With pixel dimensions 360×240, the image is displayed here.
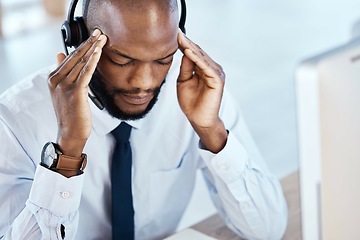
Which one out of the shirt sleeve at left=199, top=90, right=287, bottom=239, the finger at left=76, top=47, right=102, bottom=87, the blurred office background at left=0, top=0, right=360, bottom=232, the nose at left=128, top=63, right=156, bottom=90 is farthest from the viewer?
the blurred office background at left=0, top=0, right=360, bottom=232

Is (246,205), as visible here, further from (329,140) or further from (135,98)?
(329,140)

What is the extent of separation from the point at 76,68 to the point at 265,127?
2.90 metres

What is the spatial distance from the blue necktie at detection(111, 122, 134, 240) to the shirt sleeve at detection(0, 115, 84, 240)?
0.15 meters

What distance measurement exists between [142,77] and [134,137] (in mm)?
246

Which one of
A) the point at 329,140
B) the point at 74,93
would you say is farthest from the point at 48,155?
the point at 329,140

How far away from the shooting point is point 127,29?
1.45 metres

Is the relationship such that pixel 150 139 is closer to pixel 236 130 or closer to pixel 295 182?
pixel 236 130

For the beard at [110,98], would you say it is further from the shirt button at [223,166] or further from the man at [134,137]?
the shirt button at [223,166]

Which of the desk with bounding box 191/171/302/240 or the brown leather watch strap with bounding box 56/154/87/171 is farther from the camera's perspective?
the desk with bounding box 191/171/302/240

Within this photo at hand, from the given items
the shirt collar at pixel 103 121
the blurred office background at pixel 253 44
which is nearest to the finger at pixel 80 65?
the shirt collar at pixel 103 121

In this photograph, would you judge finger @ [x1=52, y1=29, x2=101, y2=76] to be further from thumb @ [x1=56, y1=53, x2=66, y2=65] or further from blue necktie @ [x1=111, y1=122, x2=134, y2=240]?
blue necktie @ [x1=111, y1=122, x2=134, y2=240]

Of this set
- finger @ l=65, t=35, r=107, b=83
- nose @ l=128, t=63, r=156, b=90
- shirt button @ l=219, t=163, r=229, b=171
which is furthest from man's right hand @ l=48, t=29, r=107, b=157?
shirt button @ l=219, t=163, r=229, b=171

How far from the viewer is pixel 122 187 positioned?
5.30 feet

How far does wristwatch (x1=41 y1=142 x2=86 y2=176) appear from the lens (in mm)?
1413
